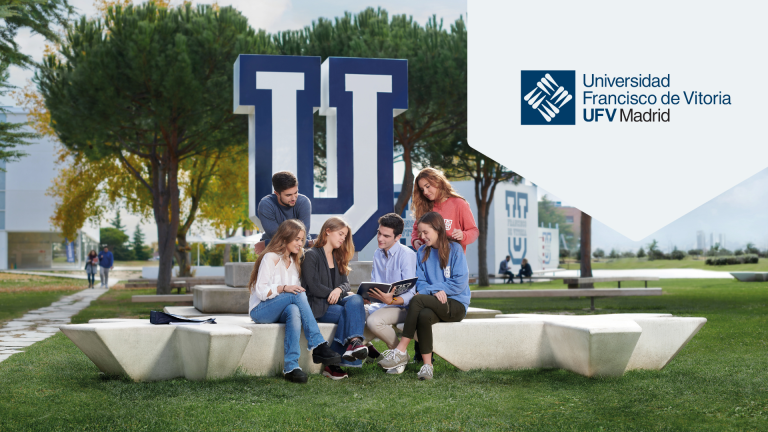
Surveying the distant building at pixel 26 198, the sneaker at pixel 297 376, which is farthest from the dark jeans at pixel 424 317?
the distant building at pixel 26 198

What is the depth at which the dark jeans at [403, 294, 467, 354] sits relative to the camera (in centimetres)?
577

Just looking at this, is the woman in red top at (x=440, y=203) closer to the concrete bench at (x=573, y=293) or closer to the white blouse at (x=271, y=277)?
the white blouse at (x=271, y=277)

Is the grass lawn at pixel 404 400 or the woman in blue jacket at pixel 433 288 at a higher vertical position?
the woman in blue jacket at pixel 433 288

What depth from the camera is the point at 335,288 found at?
19.7ft

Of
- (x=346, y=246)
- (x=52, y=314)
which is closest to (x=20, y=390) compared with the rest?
(x=346, y=246)

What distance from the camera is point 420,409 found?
15.1 ft

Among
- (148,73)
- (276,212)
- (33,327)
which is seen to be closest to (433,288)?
(276,212)

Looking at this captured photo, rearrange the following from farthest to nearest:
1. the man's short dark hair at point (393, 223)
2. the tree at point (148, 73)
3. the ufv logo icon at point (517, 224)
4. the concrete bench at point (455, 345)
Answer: the ufv logo icon at point (517, 224) < the tree at point (148, 73) < the man's short dark hair at point (393, 223) < the concrete bench at point (455, 345)

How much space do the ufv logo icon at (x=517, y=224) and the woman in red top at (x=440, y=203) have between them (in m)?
23.6

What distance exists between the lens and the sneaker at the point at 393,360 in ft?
19.3

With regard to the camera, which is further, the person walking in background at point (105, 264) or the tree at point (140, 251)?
the tree at point (140, 251)

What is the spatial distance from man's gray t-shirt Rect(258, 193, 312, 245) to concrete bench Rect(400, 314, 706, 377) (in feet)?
Result: 6.72

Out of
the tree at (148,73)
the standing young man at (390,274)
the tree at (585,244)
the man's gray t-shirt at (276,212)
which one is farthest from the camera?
the tree at (585,244)

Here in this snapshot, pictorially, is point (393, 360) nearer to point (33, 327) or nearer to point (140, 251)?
point (33, 327)
